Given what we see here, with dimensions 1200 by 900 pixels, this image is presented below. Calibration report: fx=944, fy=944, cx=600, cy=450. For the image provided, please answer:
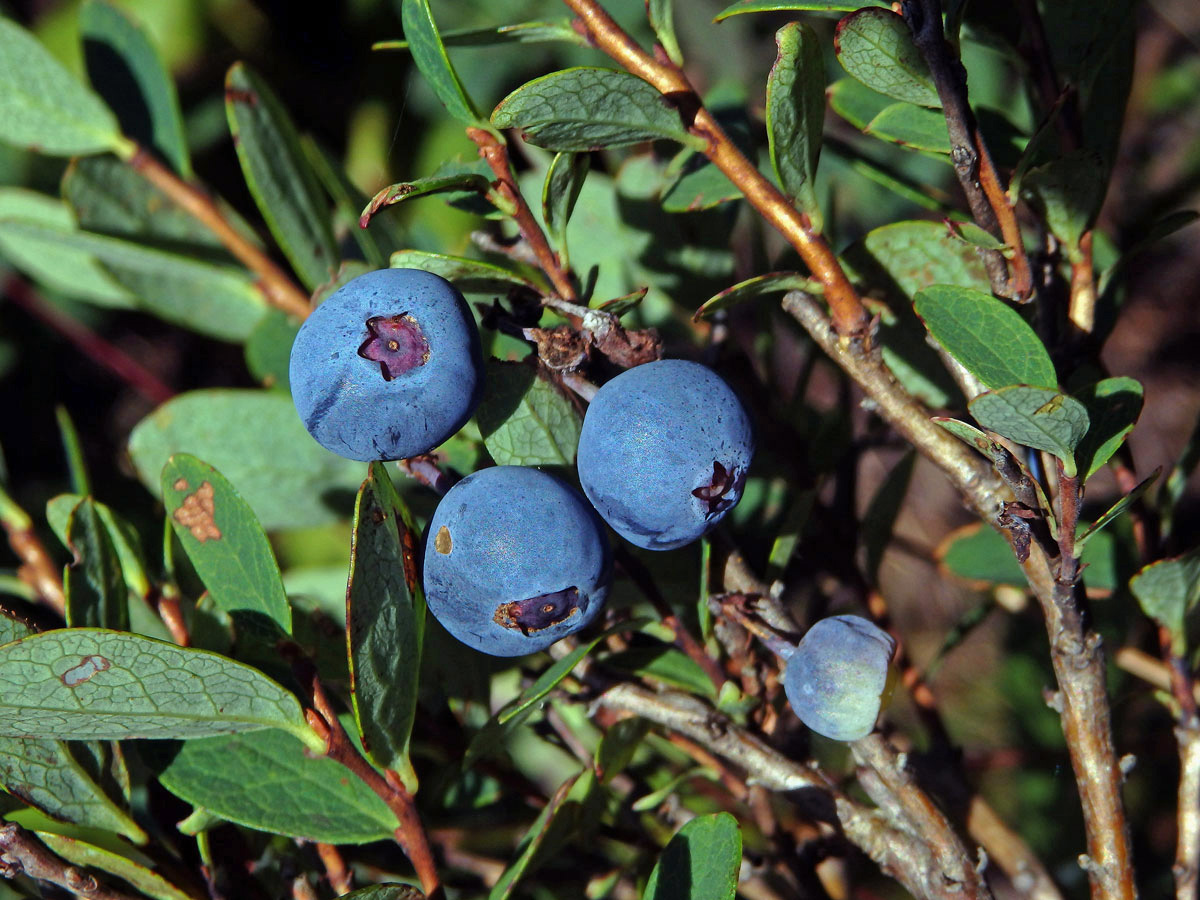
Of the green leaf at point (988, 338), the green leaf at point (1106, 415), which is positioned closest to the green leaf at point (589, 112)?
the green leaf at point (988, 338)

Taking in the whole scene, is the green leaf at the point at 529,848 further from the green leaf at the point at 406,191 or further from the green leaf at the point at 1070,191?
the green leaf at the point at 1070,191

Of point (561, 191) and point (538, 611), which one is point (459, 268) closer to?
point (561, 191)

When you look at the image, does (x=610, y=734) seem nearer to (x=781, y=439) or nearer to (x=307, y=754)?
(x=307, y=754)

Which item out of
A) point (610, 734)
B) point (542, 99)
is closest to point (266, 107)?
point (542, 99)

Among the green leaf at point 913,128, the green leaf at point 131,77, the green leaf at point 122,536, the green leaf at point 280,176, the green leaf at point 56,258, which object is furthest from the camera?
the green leaf at point 56,258

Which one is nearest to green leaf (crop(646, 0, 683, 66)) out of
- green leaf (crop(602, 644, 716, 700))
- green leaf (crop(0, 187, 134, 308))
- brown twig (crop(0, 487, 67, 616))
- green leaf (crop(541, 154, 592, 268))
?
green leaf (crop(541, 154, 592, 268))

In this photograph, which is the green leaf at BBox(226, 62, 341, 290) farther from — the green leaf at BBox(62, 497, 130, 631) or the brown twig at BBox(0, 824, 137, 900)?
the brown twig at BBox(0, 824, 137, 900)
